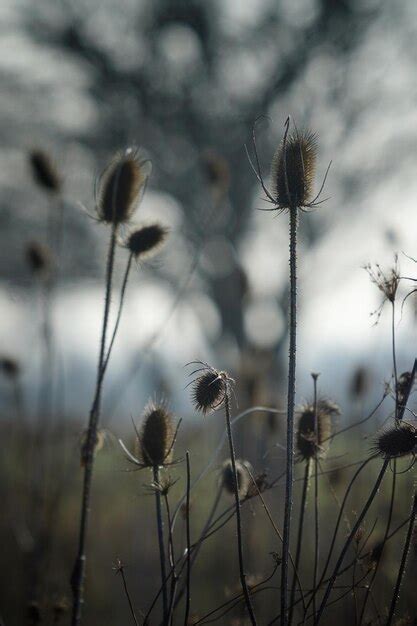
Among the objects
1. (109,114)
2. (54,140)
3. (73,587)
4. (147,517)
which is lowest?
(73,587)

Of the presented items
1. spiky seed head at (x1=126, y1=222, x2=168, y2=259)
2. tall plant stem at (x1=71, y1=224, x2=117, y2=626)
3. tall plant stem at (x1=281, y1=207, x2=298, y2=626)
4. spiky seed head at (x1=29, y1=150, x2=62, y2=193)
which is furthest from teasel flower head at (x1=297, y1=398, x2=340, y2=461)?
spiky seed head at (x1=29, y1=150, x2=62, y2=193)

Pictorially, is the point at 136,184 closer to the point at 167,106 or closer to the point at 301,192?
the point at 301,192

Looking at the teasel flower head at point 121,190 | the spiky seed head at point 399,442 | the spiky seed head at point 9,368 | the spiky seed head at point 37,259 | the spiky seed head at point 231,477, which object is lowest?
the spiky seed head at point 399,442

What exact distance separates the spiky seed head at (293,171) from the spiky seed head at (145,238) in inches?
17.8

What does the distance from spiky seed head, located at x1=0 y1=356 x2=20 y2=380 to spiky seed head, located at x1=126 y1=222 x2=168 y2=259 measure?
2201 mm

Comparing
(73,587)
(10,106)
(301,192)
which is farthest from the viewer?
(10,106)

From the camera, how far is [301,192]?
178 cm

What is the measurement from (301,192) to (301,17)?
30.5ft

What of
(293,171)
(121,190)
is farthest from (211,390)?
(121,190)

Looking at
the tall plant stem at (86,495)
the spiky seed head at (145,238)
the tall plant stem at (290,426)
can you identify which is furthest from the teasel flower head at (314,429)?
the spiky seed head at (145,238)

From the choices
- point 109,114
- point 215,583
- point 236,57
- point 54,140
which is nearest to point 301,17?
point 236,57

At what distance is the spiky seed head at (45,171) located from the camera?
3234mm

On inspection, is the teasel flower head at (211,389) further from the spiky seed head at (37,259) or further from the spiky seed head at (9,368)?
the spiky seed head at (9,368)

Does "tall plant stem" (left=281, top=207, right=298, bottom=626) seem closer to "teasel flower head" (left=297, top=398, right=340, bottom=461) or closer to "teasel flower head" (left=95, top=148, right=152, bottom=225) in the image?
"teasel flower head" (left=297, top=398, right=340, bottom=461)
